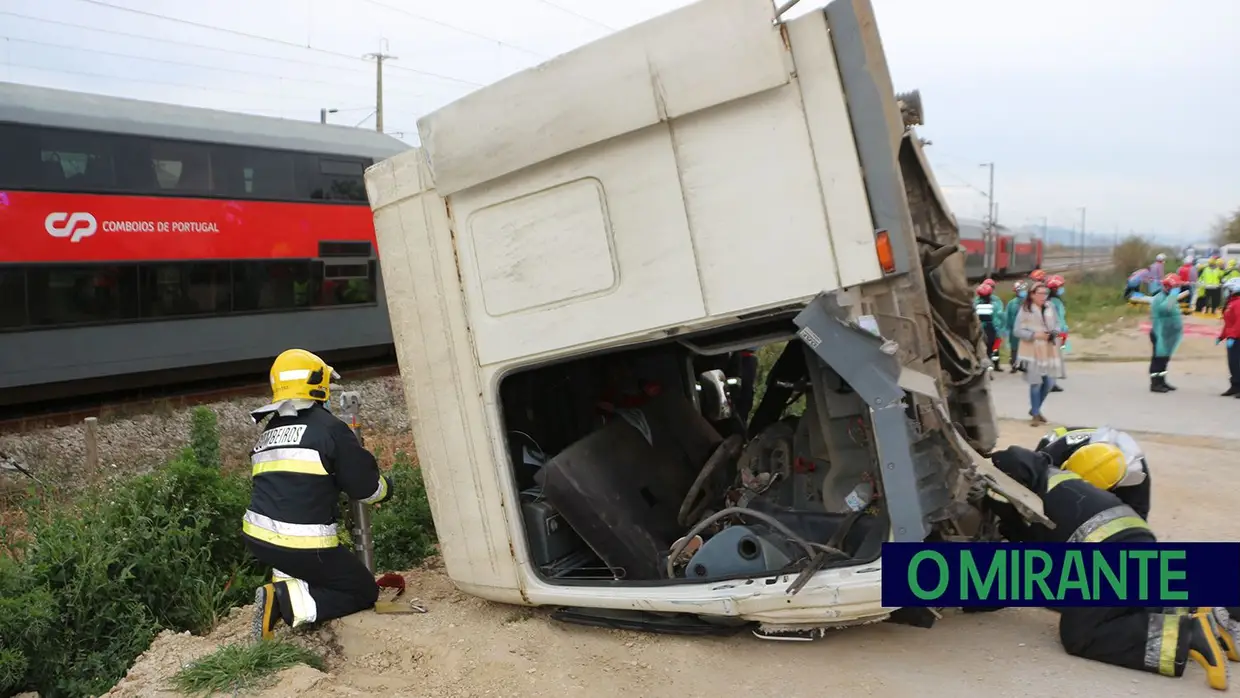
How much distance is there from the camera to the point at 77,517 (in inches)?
209

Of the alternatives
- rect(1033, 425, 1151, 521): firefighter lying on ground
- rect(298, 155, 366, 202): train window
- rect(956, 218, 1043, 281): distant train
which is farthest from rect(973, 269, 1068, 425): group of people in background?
rect(956, 218, 1043, 281): distant train

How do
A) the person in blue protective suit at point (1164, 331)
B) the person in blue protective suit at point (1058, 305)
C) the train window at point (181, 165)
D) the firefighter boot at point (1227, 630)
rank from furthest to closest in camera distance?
1. the train window at point (181, 165)
2. the person in blue protective suit at point (1164, 331)
3. the person in blue protective suit at point (1058, 305)
4. the firefighter boot at point (1227, 630)

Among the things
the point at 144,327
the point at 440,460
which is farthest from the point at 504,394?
the point at 144,327

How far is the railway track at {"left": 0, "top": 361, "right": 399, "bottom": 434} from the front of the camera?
1050 cm

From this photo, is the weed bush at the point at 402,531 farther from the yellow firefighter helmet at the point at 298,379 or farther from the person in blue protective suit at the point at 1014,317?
the person in blue protective suit at the point at 1014,317

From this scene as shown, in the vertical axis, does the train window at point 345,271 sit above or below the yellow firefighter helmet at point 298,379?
above

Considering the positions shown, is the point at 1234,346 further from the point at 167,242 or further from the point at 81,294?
the point at 81,294

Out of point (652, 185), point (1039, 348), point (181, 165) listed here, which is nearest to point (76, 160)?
point (181, 165)

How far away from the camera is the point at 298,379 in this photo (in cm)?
418

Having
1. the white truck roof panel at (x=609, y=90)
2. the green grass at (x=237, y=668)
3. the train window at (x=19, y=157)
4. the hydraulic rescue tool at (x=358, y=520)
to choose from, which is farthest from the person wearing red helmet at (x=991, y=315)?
the train window at (x=19, y=157)

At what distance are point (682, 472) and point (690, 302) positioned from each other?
1.56m

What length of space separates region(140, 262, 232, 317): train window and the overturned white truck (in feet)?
28.3

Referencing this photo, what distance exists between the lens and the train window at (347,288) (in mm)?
13422

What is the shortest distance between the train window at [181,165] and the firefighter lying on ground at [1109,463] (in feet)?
34.9
